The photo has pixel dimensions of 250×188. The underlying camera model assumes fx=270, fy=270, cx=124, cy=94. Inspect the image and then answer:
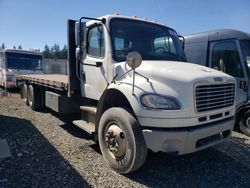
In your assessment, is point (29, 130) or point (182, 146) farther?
point (29, 130)

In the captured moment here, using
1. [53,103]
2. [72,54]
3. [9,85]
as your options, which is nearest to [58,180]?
Result: [72,54]

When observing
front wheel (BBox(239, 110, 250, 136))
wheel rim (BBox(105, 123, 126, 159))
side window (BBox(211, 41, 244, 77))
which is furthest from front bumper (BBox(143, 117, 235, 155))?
side window (BBox(211, 41, 244, 77))

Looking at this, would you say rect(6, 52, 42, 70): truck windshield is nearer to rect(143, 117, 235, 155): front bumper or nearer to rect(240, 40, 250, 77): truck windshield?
rect(240, 40, 250, 77): truck windshield

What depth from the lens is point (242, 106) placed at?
7152 mm

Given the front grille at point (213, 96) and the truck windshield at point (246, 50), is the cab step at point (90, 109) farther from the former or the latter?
the truck windshield at point (246, 50)

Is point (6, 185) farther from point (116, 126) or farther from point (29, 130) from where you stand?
point (29, 130)

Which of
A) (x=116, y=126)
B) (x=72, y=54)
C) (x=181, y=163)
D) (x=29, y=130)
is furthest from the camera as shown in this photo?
(x=29, y=130)

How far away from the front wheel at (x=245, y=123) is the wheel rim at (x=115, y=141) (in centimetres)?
425

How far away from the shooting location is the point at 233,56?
25.0 feet

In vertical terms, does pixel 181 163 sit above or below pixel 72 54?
below

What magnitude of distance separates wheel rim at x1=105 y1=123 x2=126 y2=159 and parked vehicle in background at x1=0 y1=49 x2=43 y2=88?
11.8 meters

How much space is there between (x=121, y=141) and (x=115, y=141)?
16 centimetres

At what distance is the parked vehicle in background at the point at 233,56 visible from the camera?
284 inches

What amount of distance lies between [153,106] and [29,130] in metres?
4.15
